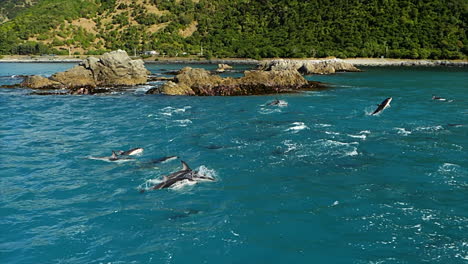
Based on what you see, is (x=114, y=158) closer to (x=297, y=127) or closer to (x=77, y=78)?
(x=297, y=127)

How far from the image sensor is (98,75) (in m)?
67.6

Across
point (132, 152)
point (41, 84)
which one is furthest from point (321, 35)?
point (132, 152)

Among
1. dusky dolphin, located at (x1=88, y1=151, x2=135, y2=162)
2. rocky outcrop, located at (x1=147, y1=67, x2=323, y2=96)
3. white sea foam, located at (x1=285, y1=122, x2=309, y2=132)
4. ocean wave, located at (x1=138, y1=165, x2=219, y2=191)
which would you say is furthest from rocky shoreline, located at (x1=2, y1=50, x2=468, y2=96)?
ocean wave, located at (x1=138, y1=165, x2=219, y2=191)

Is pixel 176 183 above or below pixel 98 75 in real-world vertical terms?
below

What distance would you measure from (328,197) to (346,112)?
2368cm

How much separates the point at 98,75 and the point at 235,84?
82.6 feet

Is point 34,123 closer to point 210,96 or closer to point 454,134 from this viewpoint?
point 210,96

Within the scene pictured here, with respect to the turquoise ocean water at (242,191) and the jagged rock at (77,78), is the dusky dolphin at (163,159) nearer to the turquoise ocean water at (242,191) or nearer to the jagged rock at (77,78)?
the turquoise ocean water at (242,191)

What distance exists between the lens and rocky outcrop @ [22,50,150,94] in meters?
64.9

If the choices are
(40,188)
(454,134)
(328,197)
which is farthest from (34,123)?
(454,134)

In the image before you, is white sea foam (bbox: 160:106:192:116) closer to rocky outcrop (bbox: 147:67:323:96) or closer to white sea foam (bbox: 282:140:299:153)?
rocky outcrop (bbox: 147:67:323:96)

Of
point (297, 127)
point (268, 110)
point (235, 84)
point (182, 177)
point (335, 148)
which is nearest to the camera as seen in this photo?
point (182, 177)

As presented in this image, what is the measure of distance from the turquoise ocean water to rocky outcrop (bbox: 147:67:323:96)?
1863 cm

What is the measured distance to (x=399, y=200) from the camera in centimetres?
1733
